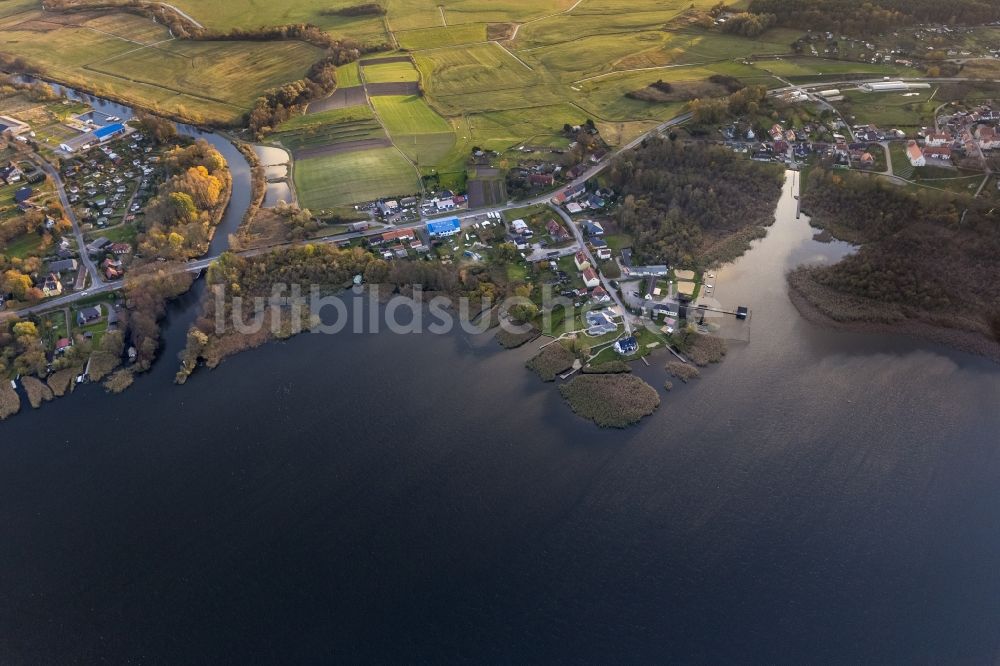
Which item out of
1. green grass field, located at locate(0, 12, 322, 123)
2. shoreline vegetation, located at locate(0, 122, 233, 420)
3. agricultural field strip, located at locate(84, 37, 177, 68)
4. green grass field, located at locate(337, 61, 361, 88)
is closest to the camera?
shoreline vegetation, located at locate(0, 122, 233, 420)

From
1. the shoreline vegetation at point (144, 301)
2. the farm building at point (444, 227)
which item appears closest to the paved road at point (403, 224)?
the farm building at point (444, 227)

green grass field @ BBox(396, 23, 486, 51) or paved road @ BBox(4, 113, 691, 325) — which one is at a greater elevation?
green grass field @ BBox(396, 23, 486, 51)

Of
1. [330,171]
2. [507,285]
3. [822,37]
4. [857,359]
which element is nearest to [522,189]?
[507,285]

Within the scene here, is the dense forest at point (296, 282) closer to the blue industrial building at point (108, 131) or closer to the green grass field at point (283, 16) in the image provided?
the blue industrial building at point (108, 131)

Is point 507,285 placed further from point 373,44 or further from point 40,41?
point 40,41

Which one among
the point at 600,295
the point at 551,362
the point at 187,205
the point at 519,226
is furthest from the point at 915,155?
the point at 187,205

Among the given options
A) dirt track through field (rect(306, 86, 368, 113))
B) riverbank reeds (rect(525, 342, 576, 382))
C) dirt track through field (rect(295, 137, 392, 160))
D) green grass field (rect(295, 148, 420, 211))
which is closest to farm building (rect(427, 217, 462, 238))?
green grass field (rect(295, 148, 420, 211))

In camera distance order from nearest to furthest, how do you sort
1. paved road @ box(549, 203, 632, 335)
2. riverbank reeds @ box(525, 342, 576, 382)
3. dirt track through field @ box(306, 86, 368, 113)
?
riverbank reeds @ box(525, 342, 576, 382) < paved road @ box(549, 203, 632, 335) < dirt track through field @ box(306, 86, 368, 113)

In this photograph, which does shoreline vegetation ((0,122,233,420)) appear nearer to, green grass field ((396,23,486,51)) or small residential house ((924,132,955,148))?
green grass field ((396,23,486,51))
